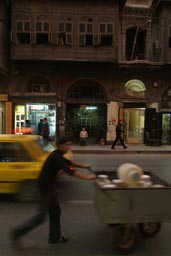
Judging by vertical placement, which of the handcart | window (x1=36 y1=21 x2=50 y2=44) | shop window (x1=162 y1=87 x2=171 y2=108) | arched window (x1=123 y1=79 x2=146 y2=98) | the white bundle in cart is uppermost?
window (x1=36 y1=21 x2=50 y2=44)

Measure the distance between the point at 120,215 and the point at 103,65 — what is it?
70.1 ft

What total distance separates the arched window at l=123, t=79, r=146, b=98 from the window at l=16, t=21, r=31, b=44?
717 centimetres

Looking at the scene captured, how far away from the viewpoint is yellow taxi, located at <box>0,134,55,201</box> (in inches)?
324

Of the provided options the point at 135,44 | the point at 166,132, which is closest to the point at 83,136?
the point at 166,132

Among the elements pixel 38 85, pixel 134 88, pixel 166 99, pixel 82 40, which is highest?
pixel 82 40

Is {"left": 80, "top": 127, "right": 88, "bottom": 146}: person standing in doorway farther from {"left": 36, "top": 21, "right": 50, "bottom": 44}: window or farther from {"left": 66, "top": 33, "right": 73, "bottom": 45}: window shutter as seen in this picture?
{"left": 36, "top": 21, "right": 50, "bottom": 44}: window

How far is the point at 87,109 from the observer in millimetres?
26156

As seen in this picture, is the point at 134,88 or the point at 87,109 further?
the point at 134,88

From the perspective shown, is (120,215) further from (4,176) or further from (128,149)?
(128,149)

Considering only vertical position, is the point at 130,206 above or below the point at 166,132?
below

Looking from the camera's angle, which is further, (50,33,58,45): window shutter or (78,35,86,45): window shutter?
(78,35,86,45): window shutter

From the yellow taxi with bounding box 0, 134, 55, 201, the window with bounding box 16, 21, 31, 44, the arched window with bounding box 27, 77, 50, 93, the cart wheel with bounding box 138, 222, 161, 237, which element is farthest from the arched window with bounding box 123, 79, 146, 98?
the cart wheel with bounding box 138, 222, 161, 237

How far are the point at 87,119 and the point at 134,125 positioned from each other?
3.19 m

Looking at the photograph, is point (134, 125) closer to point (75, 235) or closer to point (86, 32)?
point (86, 32)
